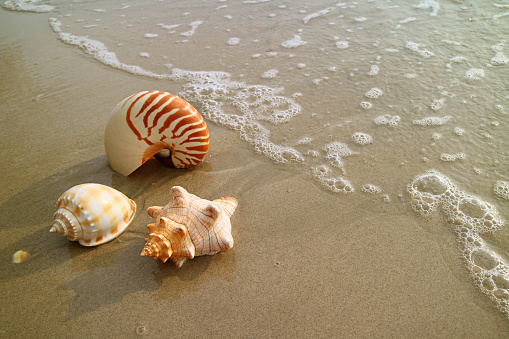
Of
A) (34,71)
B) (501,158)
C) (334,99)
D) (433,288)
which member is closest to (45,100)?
(34,71)

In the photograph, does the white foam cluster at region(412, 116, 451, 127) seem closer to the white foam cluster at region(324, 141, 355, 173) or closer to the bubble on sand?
the white foam cluster at region(324, 141, 355, 173)

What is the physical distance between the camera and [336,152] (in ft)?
11.3

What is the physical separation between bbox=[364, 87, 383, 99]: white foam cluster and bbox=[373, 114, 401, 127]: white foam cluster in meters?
0.44

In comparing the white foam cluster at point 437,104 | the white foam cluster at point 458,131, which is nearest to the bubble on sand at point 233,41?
the white foam cluster at point 437,104

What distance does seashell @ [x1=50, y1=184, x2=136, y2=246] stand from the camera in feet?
7.84

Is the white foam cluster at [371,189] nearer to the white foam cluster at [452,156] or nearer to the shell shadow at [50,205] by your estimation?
the white foam cluster at [452,156]

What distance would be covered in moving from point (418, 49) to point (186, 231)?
477 cm

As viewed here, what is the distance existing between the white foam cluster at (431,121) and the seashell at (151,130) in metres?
2.51

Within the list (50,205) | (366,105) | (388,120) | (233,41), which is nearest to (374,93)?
(366,105)

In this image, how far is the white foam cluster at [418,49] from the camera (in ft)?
16.1

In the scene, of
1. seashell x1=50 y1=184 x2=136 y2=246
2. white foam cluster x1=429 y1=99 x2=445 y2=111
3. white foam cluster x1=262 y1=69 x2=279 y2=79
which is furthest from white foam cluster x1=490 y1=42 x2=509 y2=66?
seashell x1=50 y1=184 x2=136 y2=246

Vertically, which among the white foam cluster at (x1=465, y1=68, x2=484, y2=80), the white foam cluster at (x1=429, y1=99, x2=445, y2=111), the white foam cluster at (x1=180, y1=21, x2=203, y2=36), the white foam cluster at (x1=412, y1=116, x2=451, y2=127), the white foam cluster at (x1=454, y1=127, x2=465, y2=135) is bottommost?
the white foam cluster at (x1=454, y1=127, x2=465, y2=135)

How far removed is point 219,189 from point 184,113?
80 centimetres

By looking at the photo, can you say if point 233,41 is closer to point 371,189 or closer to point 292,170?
point 292,170
